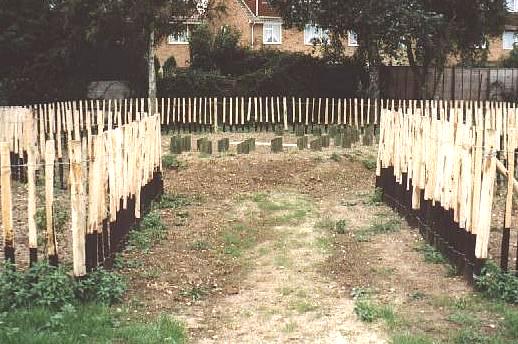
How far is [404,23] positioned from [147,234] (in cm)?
1606

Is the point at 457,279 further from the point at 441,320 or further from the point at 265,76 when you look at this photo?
the point at 265,76

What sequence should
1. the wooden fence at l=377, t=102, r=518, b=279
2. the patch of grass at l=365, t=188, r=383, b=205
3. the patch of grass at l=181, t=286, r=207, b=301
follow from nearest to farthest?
1. the patch of grass at l=181, t=286, r=207, b=301
2. the wooden fence at l=377, t=102, r=518, b=279
3. the patch of grass at l=365, t=188, r=383, b=205

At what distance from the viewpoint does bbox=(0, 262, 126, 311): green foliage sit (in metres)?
5.98

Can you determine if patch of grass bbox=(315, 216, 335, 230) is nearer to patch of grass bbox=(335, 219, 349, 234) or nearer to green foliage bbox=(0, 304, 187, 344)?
patch of grass bbox=(335, 219, 349, 234)

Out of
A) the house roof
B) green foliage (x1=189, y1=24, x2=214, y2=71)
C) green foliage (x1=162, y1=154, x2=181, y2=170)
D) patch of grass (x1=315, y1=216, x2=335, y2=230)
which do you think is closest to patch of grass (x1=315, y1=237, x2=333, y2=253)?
patch of grass (x1=315, y1=216, x2=335, y2=230)

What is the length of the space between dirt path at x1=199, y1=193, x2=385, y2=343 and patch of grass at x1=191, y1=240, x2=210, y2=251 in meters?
A: 0.61

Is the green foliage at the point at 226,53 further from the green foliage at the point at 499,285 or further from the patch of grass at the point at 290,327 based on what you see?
the patch of grass at the point at 290,327

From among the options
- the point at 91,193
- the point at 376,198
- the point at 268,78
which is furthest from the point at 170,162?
the point at 268,78

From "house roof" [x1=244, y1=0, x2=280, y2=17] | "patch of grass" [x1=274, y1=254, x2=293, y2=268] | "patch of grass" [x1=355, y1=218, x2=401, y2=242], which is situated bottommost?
"patch of grass" [x1=274, y1=254, x2=293, y2=268]

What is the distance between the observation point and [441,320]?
6.07 metres

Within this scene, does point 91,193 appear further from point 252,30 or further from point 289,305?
point 252,30

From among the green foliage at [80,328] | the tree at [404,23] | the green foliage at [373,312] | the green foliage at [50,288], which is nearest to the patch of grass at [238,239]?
the green foliage at [50,288]

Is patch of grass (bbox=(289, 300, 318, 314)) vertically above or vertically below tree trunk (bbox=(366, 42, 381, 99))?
below

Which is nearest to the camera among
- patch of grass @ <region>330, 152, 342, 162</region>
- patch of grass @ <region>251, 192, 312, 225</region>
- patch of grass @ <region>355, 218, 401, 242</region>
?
patch of grass @ <region>355, 218, 401, 242</region>
